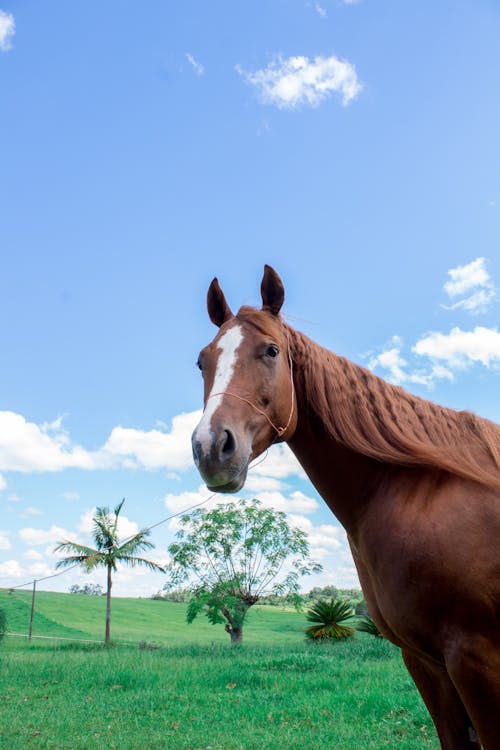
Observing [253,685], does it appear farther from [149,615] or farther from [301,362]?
[149,615]

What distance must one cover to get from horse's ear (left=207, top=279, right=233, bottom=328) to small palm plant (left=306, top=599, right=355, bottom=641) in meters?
19.6

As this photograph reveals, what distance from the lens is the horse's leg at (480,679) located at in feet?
7.22

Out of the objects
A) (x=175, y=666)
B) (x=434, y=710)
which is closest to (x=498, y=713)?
(x=434, y=710)

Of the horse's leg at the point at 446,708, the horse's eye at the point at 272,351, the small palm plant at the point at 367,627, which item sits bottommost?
the small palm plant at the point at 367,627

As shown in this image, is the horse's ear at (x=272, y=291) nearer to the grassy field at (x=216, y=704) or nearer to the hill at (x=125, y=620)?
the grassy field at (x=216, y=704)

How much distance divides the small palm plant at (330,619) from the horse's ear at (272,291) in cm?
1968

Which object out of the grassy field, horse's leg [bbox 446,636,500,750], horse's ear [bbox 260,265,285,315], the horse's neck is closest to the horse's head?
horse's ear [bbox 260,265,285,315]

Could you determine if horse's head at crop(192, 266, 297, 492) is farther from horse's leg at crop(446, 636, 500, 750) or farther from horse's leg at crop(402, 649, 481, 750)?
horse's leg at crop(402, 649, 481, 750)

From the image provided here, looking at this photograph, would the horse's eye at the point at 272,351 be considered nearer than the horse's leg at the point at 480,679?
No

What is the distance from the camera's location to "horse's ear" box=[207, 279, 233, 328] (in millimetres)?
3238

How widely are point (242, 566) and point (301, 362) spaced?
82.6 feet

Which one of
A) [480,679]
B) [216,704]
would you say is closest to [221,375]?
[480,679]

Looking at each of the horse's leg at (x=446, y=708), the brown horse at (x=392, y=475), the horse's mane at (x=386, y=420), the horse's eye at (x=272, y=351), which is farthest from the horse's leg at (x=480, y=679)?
the horse's eye at (x=272, y=351)

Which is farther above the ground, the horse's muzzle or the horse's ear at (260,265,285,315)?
the horse's ear at (260,265,285,315)
